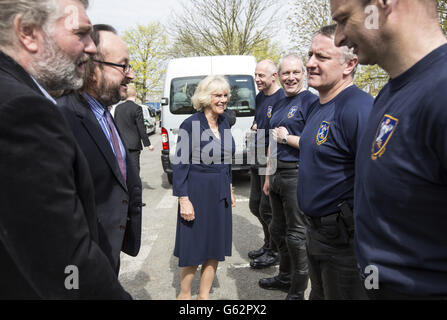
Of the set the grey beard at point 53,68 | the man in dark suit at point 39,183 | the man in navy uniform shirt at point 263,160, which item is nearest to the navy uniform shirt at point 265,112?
the man in navy uniform shirt at point 263,160

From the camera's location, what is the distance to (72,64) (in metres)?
1.18

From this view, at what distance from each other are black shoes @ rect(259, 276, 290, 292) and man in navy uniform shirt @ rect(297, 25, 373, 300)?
1.04 m

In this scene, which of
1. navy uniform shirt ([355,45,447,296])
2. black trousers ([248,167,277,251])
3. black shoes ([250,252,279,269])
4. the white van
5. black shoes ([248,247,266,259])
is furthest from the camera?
the white van

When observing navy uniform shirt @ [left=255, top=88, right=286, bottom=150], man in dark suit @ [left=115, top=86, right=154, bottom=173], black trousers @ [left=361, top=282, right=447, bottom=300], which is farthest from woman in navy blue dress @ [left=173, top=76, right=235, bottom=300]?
man in dark suit @ [left=115, top=86, right=154, bottom=173]

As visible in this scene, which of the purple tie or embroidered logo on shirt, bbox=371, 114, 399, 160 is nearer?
embroidered logo on shirt, bbox=371, 114, 399, 160

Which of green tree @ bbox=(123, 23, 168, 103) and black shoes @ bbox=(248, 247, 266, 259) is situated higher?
green tree @ bbox=(123, 23, 168, 103)

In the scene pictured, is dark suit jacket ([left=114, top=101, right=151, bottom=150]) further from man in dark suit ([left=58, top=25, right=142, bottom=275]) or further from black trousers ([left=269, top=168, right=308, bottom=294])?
man in dark suit ([left=58, top=25, right=142, bottom=275])

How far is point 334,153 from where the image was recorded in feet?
5.89

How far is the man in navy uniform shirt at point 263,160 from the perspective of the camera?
3562mm

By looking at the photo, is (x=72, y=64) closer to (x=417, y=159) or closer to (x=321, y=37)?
(x=417, y=159)

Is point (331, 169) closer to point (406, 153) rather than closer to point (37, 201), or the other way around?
point (406, 153)

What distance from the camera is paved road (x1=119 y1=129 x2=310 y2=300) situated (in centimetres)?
298
